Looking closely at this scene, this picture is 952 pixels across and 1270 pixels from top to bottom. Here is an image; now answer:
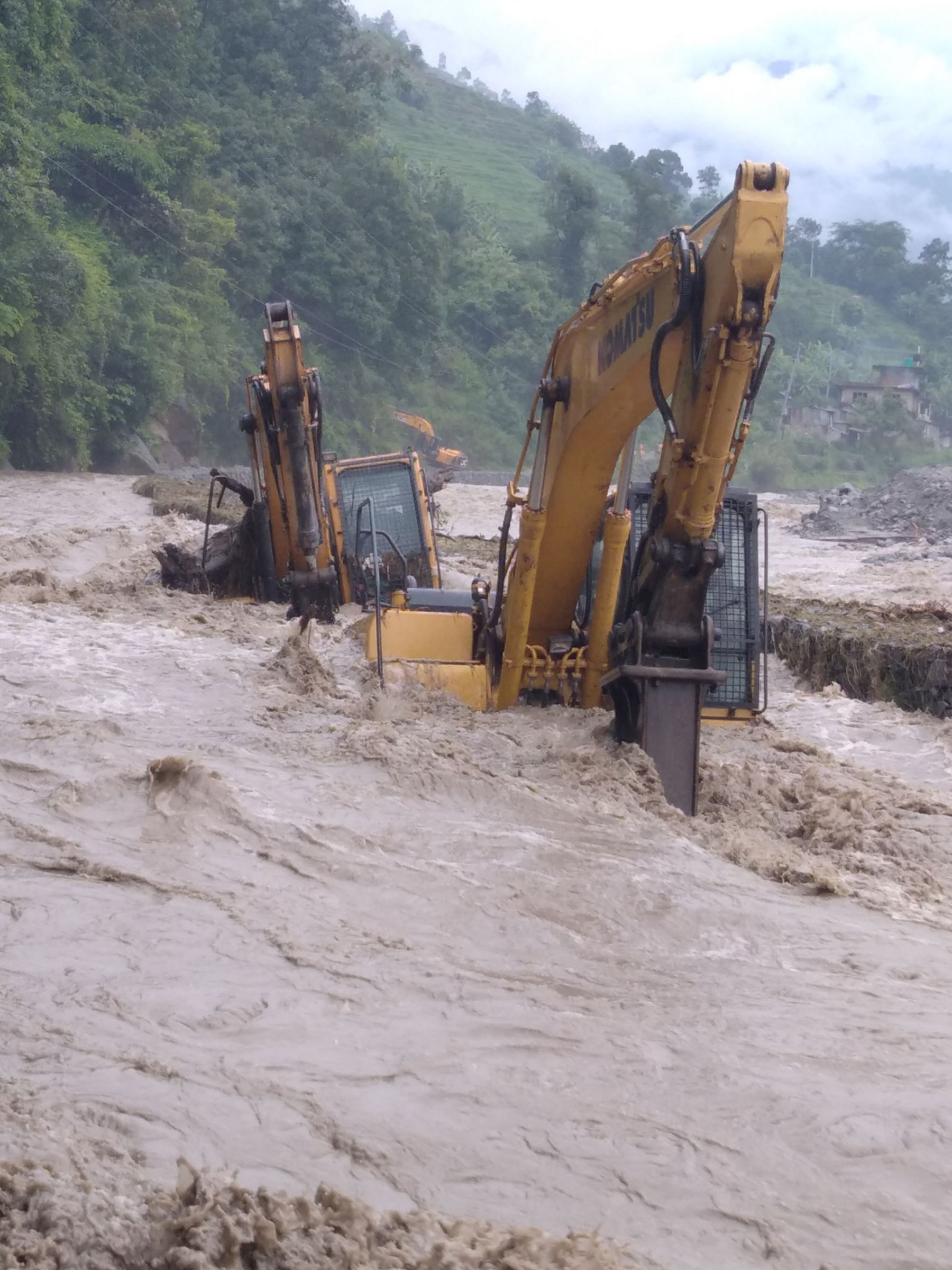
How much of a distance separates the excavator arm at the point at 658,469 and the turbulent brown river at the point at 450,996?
0.42 meters

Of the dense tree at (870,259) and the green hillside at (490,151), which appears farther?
the dense tree at (870,259)

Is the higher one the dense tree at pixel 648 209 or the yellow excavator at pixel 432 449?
the dense tree at pixel 648 209

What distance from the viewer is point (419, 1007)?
425 cm

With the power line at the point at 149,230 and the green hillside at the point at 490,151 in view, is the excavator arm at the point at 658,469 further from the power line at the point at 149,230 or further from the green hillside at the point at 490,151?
the green hillside at the point at 490,151

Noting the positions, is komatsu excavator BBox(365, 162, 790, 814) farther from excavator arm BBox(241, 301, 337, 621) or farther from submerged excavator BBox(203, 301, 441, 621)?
excavator arm BBox(241, 301, 337, 621)

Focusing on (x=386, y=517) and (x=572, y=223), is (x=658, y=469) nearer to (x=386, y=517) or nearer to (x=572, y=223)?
(x=386, y=517)

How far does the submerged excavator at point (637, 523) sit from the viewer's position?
6.06 metres

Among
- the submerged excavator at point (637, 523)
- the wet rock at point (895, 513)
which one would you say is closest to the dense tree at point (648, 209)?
the wet rock at point (895, 513)

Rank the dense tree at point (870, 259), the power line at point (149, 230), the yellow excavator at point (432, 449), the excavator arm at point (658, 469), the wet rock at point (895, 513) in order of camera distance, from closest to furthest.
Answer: the excavator arm at point (658, 469) → the wet rock at point (895, 513) → the power line at point (149, 230) → the yellow excavator at point (432, 449) → the dense tree at point (870, 259)

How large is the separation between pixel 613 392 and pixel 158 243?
120 feet

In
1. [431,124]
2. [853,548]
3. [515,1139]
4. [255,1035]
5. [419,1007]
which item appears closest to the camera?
[515,1139]

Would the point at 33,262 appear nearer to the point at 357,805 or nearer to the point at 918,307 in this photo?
the point at 357,805

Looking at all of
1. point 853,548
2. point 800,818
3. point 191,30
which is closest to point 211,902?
point 800,818

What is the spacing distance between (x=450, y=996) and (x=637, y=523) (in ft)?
15.4
